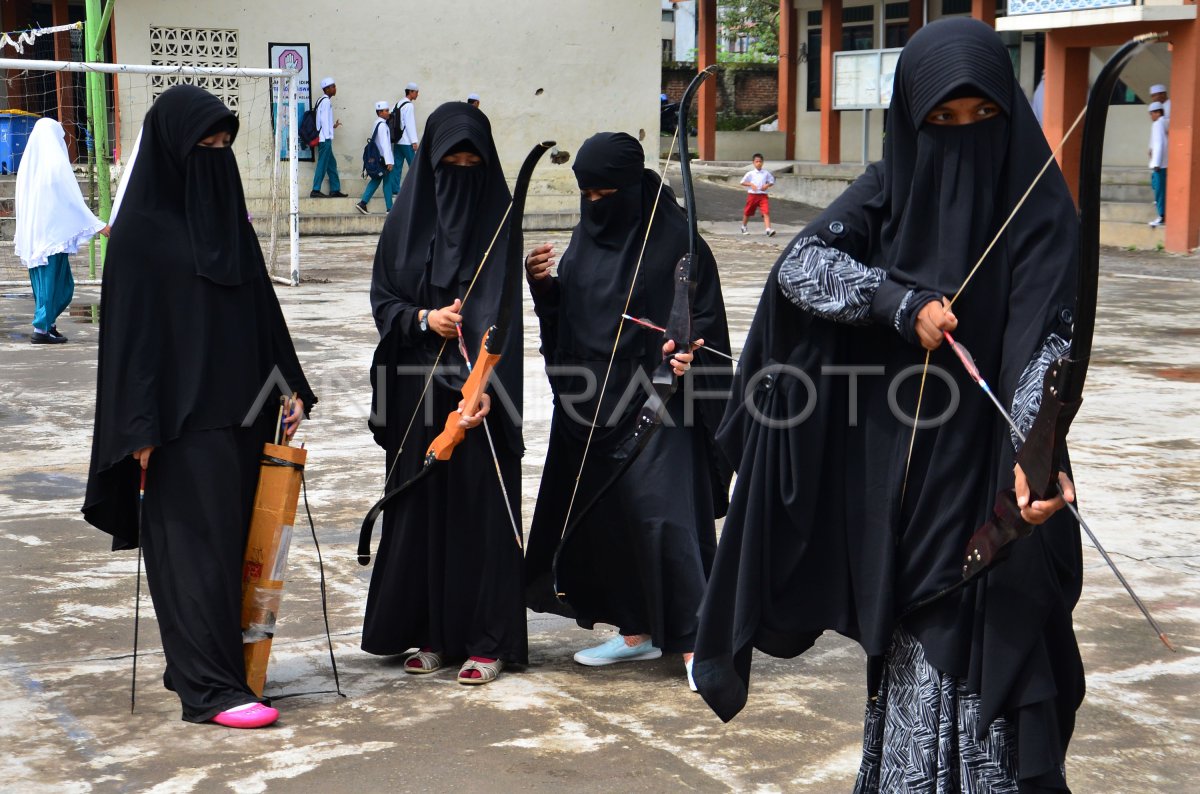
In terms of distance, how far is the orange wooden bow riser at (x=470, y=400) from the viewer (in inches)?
173

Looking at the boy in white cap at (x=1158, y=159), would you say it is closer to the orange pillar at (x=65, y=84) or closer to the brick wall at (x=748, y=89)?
the orange pillar at (x=65, y=84)

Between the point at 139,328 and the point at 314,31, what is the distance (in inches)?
740

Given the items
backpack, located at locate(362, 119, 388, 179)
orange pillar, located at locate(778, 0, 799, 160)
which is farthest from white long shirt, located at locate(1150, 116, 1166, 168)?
orange pillar, located at locate(778, 0, 799, 160)

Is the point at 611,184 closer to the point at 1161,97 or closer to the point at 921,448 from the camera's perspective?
the point at 921,448

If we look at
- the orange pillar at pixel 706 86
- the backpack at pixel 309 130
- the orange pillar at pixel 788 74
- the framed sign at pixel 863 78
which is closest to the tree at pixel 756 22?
the orange pillar at pixel 706 86

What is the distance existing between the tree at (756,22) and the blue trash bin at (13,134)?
23.0m

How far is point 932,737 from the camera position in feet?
9.39

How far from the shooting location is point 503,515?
14.8 ft

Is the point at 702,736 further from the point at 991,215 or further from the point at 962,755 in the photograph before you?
the point at 991,215

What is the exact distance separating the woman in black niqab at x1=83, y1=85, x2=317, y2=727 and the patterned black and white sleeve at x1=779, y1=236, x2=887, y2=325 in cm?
180

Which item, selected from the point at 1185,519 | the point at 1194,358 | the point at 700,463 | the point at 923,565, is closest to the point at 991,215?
the point at 923,565

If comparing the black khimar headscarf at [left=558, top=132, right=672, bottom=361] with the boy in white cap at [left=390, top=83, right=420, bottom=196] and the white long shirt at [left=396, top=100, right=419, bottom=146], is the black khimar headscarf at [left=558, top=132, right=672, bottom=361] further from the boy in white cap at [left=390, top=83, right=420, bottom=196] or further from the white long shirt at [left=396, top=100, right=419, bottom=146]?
the white long shirt at [left=396, top=100, right=419, bottom=146]

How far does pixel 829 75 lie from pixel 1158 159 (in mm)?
8628

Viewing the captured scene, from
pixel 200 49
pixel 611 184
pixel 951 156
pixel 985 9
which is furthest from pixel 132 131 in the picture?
pixel 951 156
